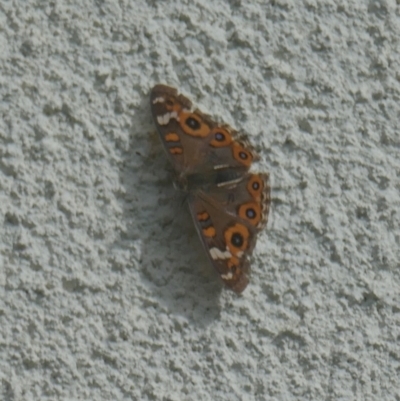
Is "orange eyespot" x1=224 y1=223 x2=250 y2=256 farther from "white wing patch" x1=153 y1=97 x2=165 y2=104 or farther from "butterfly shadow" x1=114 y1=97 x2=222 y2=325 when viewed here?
"white wing patch" x1=153 y1=97 x2=165 y2=104

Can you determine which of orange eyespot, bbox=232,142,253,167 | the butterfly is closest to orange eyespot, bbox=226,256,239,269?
the butterfly

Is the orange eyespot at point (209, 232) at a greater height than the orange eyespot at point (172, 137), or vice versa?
the orange eyespot at point (172, 137)

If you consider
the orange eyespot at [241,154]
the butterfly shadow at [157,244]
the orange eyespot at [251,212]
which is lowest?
the butterfly shadow at [157,244]

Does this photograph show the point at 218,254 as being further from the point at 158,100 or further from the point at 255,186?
the point at 158,100

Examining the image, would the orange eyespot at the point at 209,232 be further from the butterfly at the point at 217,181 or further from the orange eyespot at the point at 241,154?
the orange eyespot at the point at 241,154

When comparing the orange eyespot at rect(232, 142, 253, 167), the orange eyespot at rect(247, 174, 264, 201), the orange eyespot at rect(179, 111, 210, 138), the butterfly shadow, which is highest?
the orange eyespot at rect(179, 111, 210, 138)

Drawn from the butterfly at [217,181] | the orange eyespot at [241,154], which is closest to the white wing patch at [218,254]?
the butterfly at [217,181]

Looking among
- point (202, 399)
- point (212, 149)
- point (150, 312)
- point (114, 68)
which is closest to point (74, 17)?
point (114, 68)
